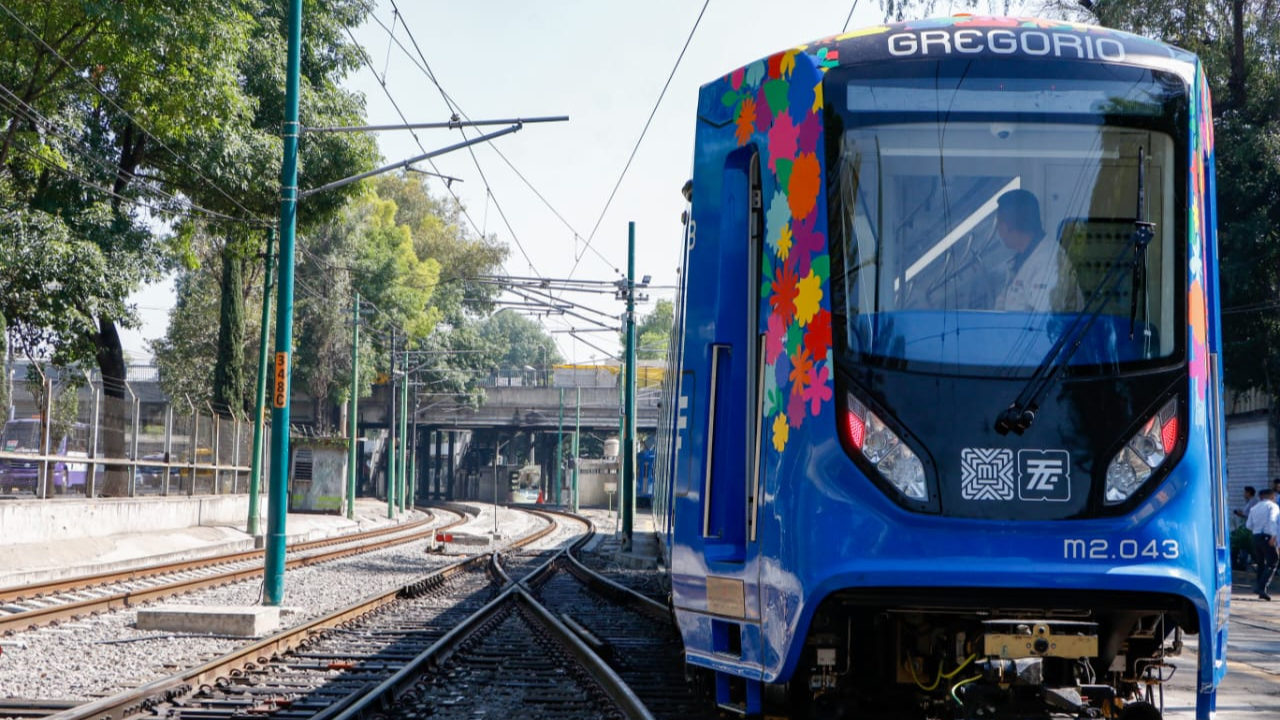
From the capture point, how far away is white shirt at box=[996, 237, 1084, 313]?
211 inches

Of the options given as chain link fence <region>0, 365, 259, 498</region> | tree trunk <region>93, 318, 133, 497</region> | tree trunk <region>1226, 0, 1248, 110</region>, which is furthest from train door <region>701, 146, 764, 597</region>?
tree trunk <region>93, 318, 133, 497</region>

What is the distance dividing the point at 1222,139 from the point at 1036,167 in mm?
20621

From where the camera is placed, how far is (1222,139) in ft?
77.9

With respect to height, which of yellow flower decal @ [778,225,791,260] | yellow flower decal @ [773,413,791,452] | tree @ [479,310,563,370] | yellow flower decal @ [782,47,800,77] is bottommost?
yellow flower decal @ [773,413,791,452]

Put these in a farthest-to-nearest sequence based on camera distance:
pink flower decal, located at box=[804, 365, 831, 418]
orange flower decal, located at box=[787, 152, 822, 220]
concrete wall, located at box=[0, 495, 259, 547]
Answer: concrete wall, located at box=[0, 495, 259, 547], orange flower decal, located at box=[787, 152, 822, 220], pink flower decal, located at box=[804, 365, 831, 418]

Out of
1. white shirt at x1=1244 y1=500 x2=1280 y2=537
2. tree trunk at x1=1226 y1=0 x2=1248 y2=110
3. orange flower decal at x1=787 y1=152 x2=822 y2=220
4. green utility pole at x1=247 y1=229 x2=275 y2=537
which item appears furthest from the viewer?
green utility pole at x1=247 y1=229 x2=275 y2=537

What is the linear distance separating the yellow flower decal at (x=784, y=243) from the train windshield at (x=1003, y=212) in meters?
0.24

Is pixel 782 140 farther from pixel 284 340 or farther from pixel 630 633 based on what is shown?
pixel 284 340

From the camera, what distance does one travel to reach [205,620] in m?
12.5

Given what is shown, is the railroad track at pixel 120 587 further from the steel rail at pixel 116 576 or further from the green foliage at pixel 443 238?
the green foliage at pixel 443 238

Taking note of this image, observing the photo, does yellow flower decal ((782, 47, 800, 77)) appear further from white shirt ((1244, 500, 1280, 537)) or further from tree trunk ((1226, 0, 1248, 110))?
tree trunk ((1226, 0, 1248, 110))

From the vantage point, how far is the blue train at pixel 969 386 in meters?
5.02

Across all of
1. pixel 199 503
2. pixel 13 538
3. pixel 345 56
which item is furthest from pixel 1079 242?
pixel 345 56

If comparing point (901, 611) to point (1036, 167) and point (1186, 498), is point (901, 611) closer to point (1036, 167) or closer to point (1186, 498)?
point (1186, 498)
